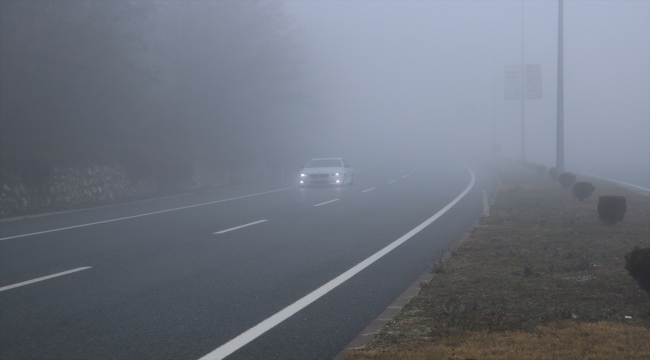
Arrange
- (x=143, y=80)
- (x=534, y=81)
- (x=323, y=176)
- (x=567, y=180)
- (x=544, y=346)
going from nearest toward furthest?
(x=544, y=346)
(x=567, y=180)
(x=323, y=176)
(x=143, y=80)
(x=534, y=81)

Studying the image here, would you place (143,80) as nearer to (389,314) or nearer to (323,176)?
(323,176)

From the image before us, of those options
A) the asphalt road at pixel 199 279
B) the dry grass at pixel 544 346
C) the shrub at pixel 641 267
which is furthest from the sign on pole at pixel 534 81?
the dry grass at pixel 544 346

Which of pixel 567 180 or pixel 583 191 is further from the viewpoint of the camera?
pixel 567 180

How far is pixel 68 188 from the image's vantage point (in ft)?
77.4

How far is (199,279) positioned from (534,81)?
98.7ft

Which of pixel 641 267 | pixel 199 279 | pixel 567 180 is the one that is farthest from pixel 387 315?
pixel 567 180

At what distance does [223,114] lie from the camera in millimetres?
43688

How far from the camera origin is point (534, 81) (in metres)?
35.4

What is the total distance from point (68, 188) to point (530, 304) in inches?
794

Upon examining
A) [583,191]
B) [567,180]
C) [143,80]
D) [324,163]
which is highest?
[143,80]

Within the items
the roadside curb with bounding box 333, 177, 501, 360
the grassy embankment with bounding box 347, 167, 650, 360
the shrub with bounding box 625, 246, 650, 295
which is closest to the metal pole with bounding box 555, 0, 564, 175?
the grassy embankment with bounding box 347, 167, 650, 360

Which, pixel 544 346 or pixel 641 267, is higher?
pixel 641 267

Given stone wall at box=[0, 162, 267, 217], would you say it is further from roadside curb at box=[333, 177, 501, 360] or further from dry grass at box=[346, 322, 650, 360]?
dry grass at box=[346, 322, 650, 360]

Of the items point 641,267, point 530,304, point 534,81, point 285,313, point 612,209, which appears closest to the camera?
point 641,267
